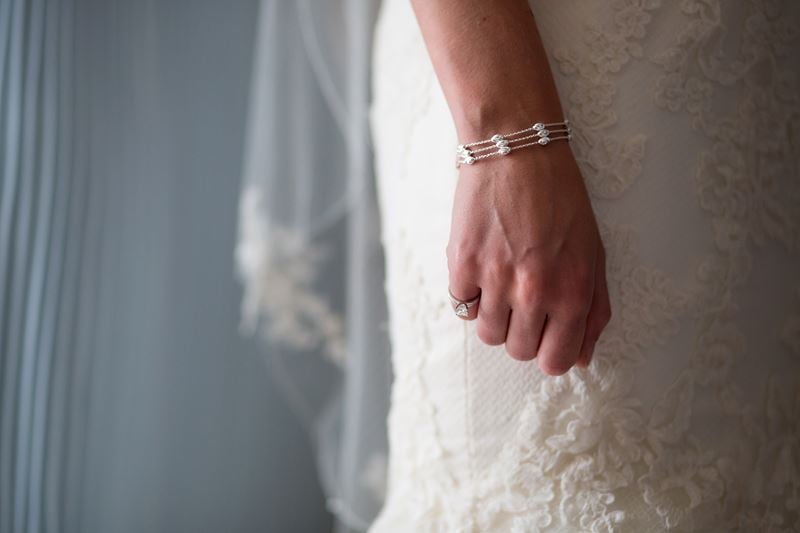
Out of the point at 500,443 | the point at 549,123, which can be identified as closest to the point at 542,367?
the point at 500,443

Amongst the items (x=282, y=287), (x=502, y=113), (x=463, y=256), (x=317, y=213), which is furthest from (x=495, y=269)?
(x=282, y=287)

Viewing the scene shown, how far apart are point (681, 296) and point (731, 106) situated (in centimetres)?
21

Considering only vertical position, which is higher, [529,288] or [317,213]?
[317,213]

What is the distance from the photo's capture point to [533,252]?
0.53 meters

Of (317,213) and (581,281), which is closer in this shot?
(581,281)

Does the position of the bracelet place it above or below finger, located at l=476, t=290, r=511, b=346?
above

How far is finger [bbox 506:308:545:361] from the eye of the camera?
55cm

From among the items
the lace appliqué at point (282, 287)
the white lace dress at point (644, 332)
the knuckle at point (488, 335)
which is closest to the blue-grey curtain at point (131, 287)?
the lace appliqué at point (282, 287)

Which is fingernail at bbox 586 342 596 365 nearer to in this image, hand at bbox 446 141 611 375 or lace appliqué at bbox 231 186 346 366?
hand at bbox 446 141 611 375

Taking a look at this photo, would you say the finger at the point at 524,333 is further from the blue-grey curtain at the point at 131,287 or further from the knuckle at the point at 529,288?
the blue-grey curtain at the point at 131,287

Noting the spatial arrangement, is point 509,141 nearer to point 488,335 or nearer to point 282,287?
point 488,335

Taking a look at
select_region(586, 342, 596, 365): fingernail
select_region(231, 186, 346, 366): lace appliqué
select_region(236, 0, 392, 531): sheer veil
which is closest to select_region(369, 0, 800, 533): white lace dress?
select_region(586, 342, 596, 365): fingernail

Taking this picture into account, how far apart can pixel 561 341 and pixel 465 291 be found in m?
0.10

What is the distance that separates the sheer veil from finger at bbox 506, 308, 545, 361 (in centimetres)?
51
